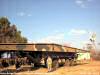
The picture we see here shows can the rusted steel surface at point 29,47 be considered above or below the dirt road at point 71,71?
above

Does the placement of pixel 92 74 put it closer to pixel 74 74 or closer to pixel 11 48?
pixel 74 74

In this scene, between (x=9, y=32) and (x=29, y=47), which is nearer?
(x=29, y=47)

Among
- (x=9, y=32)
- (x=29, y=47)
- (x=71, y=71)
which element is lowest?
(x=71, y=71)

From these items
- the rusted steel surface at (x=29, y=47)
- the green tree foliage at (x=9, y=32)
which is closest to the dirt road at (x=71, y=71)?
the rusted steel surface at (x=29, y=47)

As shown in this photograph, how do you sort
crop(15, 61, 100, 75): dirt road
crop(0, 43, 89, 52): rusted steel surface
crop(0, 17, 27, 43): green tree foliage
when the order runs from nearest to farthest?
1. crop(15, 61, 100, 75): dirt road
2. crop(0, 43, 89, 52): rusted steel surface
3. crop(0, 17, 27, 43): green tree foliage

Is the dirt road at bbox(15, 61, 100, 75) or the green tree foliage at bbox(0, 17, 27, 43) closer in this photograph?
the dirt road at bbox(15, 61, 100, 75)

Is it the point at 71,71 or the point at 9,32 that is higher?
the point at 9,32

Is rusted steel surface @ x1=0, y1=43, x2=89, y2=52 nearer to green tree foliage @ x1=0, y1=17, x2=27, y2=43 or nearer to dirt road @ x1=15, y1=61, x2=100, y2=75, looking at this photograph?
dirt road @ x1=15, y1=61, x2=100, y2=75

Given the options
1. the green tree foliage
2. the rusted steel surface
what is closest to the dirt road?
the rusted steel surface

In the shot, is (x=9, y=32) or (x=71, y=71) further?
(x=9, y=32)

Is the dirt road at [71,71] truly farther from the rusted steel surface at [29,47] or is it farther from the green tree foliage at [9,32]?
the green tree foliage at [9,32]

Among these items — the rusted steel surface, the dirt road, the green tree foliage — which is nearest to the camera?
the dirt road

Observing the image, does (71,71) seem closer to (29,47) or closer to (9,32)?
(29,47)

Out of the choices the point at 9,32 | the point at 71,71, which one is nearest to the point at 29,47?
the point at 71,71
